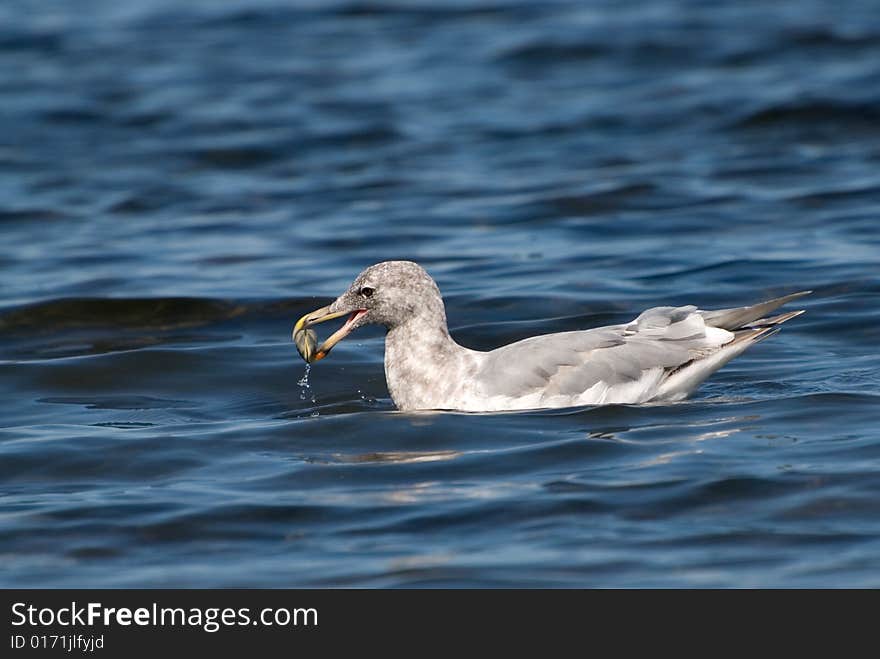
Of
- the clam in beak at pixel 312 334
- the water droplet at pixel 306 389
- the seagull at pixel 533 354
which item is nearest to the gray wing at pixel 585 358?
the seagull at pixel 533 354

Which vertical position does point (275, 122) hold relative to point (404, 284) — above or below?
above

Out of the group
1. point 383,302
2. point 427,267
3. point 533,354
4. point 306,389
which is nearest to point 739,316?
point 533,354

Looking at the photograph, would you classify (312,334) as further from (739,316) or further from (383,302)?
(739,316)

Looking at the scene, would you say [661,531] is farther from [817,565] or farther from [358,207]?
[358,207]

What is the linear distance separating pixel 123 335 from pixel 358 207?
17.4 ft

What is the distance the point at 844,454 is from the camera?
317 inches

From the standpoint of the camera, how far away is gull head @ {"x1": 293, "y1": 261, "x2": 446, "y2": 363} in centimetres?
919

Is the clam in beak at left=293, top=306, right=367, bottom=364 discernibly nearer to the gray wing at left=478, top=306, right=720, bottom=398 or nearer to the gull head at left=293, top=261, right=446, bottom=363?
the gull head at left=293, top=261, right=446, bottom=363

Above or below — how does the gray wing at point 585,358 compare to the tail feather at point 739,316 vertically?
below

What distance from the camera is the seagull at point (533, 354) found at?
8.82 m

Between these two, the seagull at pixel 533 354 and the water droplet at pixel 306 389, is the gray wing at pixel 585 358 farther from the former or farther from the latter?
the water droplet at pixel 306 389

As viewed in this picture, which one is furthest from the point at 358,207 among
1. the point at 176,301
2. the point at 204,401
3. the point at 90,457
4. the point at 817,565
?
the point at 817,565

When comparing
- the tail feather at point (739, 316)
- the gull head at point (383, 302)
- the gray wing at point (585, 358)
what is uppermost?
the gull head at point (383, 302)

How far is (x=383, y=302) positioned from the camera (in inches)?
363
